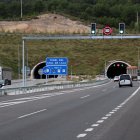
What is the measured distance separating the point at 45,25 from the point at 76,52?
2419 centimetres

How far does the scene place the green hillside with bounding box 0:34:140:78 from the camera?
414 feet

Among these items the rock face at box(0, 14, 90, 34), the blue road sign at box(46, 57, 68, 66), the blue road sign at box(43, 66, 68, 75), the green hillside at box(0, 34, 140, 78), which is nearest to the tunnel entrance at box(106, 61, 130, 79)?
the green hillside at box(0, 34, 140, 78)

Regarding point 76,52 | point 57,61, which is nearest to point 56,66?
point 57,61

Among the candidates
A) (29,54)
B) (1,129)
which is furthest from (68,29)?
(1,129)

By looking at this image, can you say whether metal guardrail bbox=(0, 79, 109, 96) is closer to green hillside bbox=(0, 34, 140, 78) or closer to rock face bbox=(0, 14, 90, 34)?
green hillside bbox=(0, 34, 140, 78)

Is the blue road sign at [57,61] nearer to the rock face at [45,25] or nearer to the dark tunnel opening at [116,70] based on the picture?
the dark tunnel opening at [116,70]

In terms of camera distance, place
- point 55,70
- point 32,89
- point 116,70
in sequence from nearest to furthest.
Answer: point 32,89, point 55,70, point 116,70

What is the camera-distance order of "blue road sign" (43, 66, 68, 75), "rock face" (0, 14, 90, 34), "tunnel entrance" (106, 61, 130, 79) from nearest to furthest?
1. "blue road sign" (43, 66, 68, 75)
2. "tunnel entrance" (106, 61, 130, 79)
3. "rock face" (0, 14, 90, 34)

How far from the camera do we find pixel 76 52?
138 metres

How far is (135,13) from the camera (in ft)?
522

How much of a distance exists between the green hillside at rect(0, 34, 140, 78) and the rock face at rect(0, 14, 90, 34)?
24.0 feet

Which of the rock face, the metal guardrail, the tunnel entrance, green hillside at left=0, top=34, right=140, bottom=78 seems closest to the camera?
the metal guardrail

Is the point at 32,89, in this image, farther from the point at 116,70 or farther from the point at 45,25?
the point at 45,25

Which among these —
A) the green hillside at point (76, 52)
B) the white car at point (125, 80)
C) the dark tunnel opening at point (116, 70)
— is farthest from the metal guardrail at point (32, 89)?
the dark tunnel opening at point (116, 70)
